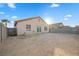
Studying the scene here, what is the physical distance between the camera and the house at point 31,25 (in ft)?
8.35

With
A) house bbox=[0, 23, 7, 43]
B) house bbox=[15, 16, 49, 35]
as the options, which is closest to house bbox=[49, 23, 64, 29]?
house bbox=[15, 16, 49, 35]

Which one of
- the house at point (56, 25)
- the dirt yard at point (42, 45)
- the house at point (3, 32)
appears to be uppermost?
the house at point (56, 25)

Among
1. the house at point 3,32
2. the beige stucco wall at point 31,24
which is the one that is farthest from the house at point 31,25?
the house at point 3,32

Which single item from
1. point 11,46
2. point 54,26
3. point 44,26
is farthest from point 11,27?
point 54,26

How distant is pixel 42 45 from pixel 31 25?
366 mm

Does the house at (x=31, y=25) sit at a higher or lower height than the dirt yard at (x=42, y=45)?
higher

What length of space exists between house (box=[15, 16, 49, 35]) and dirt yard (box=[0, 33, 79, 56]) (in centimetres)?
10

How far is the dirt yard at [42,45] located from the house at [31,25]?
Answer: 0.31ft

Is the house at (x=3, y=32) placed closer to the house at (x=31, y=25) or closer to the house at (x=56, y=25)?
the house at (x=31, y=25)

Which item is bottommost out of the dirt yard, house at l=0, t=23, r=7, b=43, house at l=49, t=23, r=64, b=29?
the dirt yard

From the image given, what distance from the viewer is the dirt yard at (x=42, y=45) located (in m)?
2.49

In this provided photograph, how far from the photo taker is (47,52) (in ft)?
8.18

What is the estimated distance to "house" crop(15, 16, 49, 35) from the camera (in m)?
2.54

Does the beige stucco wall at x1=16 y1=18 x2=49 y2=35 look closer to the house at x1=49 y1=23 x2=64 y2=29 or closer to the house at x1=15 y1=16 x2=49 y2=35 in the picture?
the house at x1=15 y1=16 x2=49 y2=35
